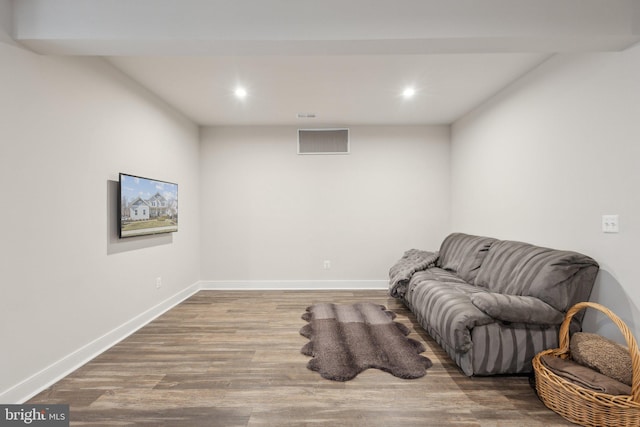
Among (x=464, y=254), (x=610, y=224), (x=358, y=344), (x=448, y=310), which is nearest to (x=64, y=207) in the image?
(x=358, y=344)

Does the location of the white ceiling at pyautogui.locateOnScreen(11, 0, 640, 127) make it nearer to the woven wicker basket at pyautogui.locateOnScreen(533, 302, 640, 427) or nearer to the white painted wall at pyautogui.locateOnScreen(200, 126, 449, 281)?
the woven wicker basket at pyautogui.locateOnScreen(533, 302, 640, 427)

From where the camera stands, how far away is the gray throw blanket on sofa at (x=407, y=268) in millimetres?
3652

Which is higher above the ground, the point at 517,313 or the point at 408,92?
the point at 408,92

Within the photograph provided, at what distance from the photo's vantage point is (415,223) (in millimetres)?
4820

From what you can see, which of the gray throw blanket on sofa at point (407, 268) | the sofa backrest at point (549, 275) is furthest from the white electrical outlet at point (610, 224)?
the gray throw blanket on sofa at point (407, 268)

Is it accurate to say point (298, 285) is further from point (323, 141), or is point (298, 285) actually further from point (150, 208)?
point (150, 208)

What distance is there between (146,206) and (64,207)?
0.97 m

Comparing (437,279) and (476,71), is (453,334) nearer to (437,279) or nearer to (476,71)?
(437,279)

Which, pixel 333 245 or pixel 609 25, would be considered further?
pixel 333 245

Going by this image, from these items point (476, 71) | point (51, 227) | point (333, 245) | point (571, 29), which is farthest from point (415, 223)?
point (51, 227)

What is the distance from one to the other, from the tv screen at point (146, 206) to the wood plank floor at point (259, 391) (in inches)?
43.8

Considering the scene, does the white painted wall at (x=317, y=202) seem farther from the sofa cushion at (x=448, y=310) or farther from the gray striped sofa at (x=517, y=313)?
the gray striped sofa at (x=517, y=313)

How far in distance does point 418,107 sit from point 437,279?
2.21m

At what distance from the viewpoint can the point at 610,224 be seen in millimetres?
2117
